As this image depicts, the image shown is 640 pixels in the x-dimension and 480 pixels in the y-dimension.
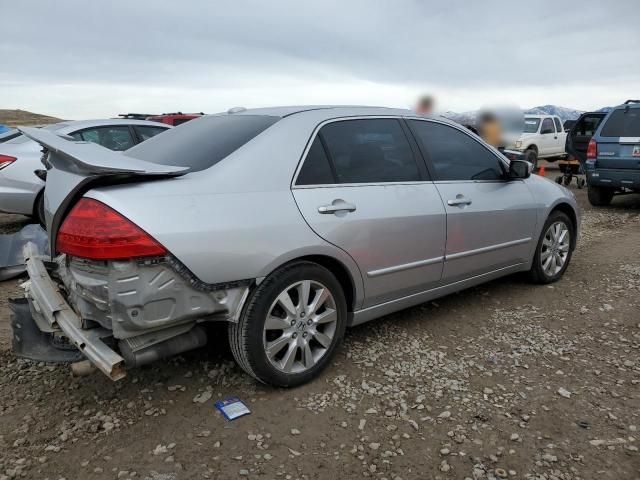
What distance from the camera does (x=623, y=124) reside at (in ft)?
28.1

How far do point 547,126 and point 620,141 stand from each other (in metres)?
8.85

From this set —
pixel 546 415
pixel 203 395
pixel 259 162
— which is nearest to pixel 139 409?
pixel 203 395

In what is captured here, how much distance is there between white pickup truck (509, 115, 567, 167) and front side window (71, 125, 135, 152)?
1163 cm

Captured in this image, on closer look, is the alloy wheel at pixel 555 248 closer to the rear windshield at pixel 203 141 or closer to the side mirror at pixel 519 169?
the side mirror at pixel 519 169

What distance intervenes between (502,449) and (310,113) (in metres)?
2.08

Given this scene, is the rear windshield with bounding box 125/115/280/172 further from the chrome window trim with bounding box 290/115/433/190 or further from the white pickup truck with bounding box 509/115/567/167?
the white pickup truck with bounding box 509/115/567/167

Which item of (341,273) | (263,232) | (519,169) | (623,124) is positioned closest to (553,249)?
(519,169)

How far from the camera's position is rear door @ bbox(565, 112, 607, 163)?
10773 mm

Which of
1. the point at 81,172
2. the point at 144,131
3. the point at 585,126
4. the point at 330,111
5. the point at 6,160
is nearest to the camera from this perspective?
the point at 81,172

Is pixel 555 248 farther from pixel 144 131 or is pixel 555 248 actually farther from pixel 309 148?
pixel 144 131

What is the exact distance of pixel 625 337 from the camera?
3625mm

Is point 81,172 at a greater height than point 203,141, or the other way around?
point 203,141

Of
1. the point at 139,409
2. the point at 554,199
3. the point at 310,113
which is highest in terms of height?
the point at 310,113

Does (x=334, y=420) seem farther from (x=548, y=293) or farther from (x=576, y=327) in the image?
(x=548, y=293)
